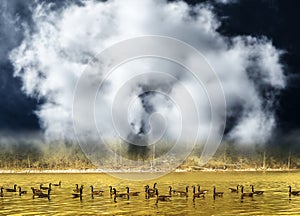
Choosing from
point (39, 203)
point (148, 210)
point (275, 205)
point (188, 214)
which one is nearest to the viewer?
point (188, 214)

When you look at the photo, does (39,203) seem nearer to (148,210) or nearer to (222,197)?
(148,210)

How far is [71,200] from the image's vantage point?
76.2 metres

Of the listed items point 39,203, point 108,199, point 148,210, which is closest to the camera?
point 148,210

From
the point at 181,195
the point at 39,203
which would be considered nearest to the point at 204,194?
the point at 181,195

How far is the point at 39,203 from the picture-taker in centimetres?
7169

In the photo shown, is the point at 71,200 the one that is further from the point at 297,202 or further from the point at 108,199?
the point at 297,202

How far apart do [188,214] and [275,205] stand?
1507 cm

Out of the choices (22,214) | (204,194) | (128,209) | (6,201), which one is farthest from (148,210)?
(6,201)

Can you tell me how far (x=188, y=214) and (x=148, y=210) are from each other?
20.1 feet

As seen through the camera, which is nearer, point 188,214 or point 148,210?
point 188,214

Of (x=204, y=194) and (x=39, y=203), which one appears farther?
(x=204, y=194)

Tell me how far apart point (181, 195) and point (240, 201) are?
11407mm

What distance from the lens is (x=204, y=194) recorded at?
267ft

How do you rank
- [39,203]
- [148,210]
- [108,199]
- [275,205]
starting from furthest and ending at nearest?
[108,199] → [39,203] → [275,205] → [148,210]
